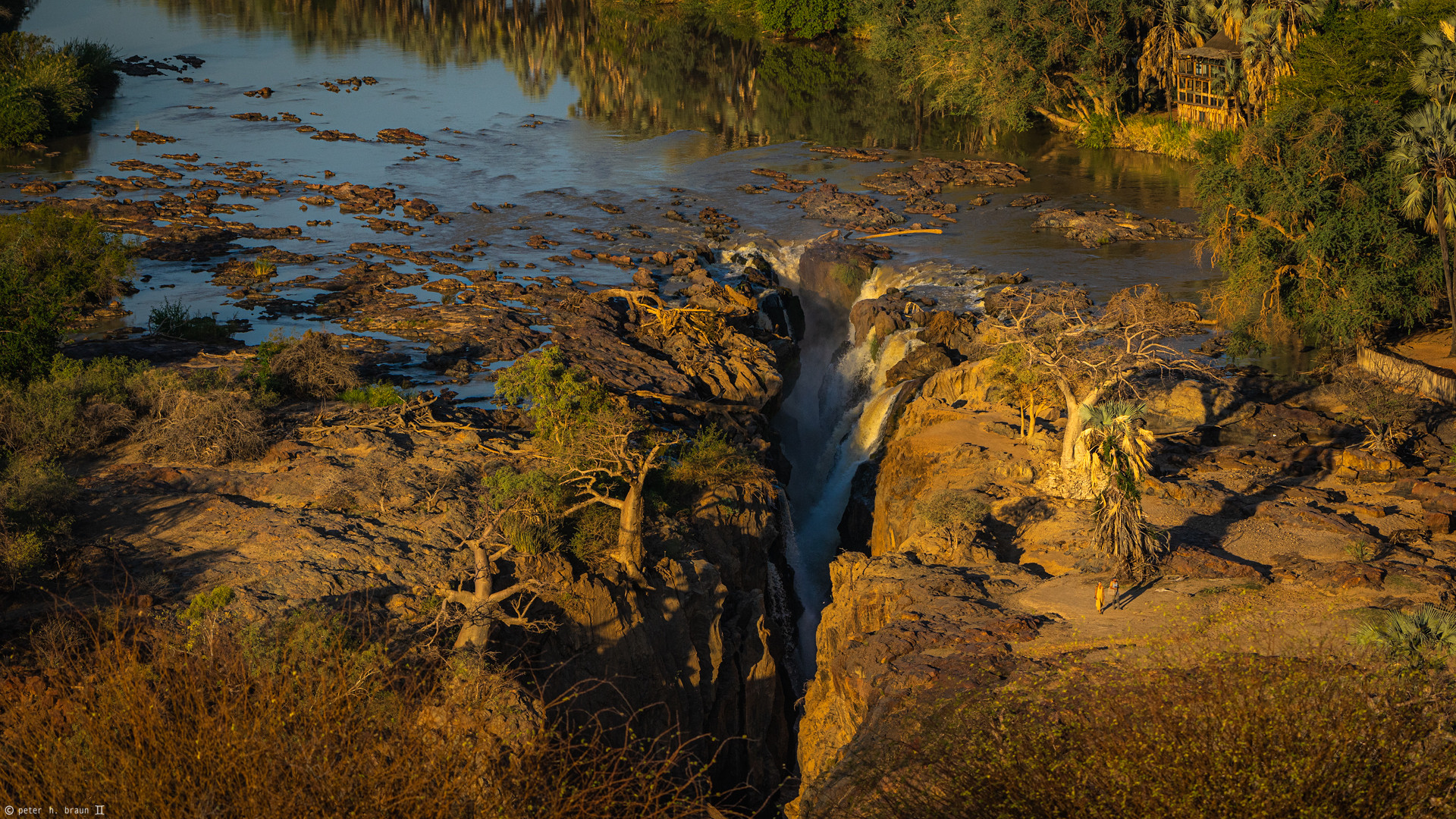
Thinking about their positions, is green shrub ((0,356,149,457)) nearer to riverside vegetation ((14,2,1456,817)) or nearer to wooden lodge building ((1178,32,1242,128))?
riverside vegetation ((14,2,1456,817))

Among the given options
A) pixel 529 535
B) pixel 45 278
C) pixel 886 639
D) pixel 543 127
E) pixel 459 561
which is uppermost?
pixel 543 127

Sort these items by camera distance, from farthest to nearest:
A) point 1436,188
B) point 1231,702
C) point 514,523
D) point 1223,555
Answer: point 1436,188, point 1223,555, point 514,523, point 1231,702

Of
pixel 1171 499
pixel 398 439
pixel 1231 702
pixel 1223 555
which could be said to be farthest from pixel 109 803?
pixel 1171 499

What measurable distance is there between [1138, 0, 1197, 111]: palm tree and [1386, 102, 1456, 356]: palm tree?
80.3 ft

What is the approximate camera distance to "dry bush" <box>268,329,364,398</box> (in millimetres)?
23844

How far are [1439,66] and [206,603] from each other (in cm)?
3261

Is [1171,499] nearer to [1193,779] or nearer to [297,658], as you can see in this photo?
[1193,779]

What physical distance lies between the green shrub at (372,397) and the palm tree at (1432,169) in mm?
25612

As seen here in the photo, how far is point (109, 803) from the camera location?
8.12 metres

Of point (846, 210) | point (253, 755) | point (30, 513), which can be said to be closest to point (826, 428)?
point (846, 210)

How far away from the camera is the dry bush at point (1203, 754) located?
8.98 m

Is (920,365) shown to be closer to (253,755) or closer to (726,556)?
(726,556)

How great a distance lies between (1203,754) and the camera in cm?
937

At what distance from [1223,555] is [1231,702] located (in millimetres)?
10329
